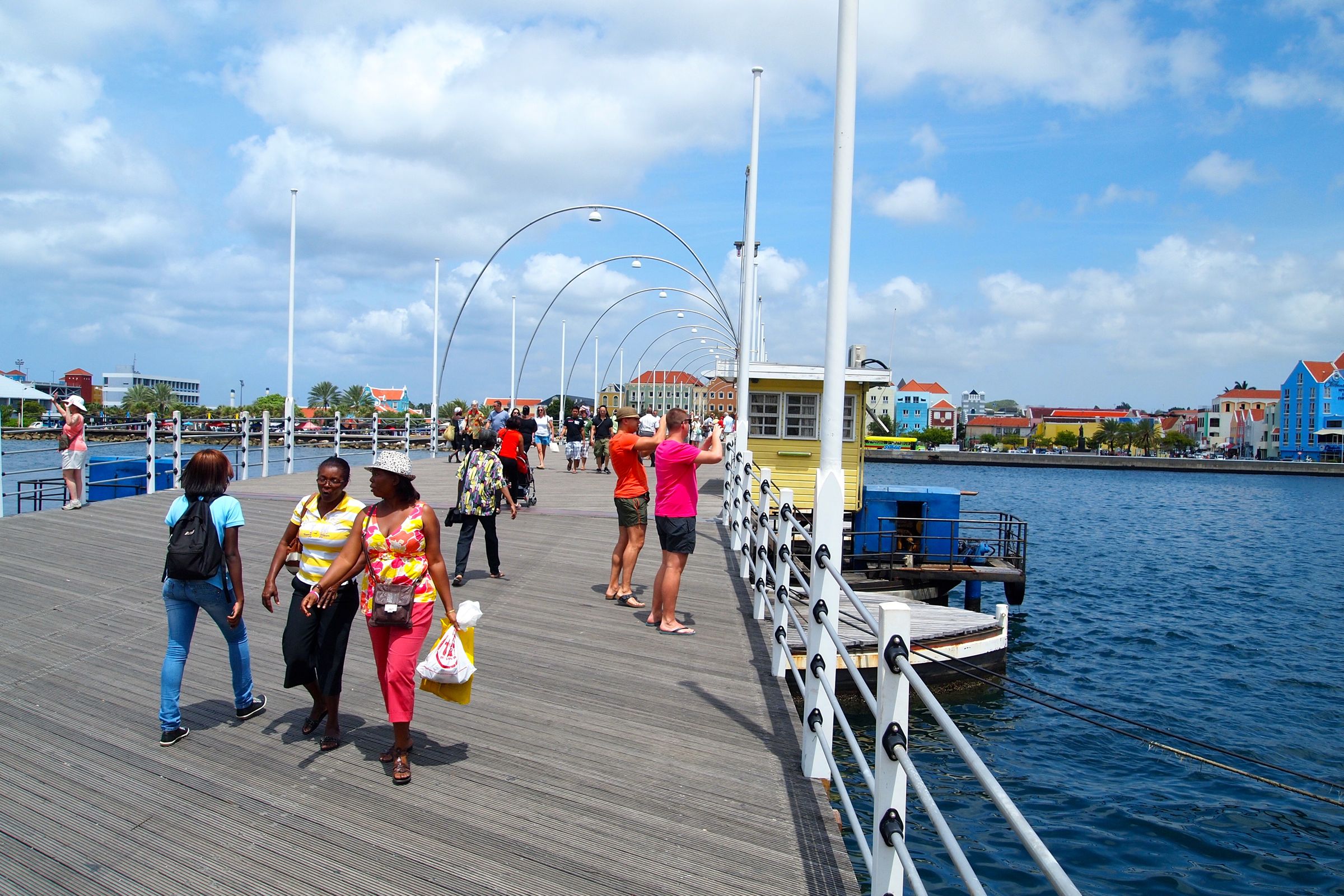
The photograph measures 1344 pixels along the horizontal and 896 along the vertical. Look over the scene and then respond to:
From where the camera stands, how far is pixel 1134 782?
10648 mm

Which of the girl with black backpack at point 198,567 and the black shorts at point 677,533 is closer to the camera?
the girl with black backpack at point 198,567

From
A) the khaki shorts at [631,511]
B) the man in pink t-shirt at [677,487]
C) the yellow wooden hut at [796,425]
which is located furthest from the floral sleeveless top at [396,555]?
the yellow wooden hut at [796,425]

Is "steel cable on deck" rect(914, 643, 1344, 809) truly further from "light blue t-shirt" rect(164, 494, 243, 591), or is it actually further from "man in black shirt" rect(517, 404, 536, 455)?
"man in black shirt" rect(517, 404, 536, 455)

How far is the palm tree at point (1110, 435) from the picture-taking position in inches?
5728

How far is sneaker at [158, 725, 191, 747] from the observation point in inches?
206

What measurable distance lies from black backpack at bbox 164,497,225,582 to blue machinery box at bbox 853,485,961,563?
47.2 feet

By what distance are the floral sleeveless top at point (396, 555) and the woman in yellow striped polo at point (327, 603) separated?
0.66 ft

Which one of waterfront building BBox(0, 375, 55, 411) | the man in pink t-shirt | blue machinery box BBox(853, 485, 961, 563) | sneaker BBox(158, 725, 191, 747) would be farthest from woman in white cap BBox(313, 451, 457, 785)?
waterfront building BBox(0, 375, 55, 411)

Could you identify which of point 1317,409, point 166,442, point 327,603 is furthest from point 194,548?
point 1317,409

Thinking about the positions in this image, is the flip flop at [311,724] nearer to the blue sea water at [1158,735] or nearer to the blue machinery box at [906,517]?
the blue sea water at [1158,735]

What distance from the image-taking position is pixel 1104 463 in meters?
119

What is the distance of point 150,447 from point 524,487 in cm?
650

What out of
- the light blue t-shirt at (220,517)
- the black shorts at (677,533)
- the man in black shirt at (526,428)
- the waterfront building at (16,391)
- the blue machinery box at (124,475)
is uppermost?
the waterfront building at (16,391)

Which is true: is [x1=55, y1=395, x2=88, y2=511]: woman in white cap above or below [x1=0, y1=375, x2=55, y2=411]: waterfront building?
below
